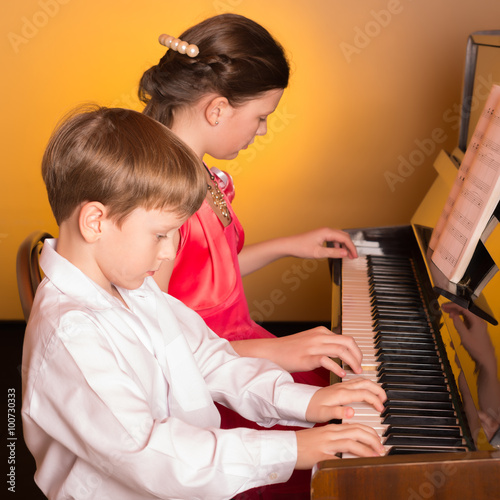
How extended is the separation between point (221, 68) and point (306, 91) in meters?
1.48

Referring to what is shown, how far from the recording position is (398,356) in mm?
1520

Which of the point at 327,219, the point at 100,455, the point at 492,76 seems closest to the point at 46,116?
the point at 327,219

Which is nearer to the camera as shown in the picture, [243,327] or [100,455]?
[100,455]

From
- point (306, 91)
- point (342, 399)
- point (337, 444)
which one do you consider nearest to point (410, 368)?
point (342, 399)

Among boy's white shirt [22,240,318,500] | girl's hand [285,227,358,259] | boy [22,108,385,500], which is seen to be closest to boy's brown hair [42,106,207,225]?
boy [22,108,385,500]

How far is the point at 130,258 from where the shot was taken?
1173 mm

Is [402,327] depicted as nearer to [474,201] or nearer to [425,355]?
[425,355]

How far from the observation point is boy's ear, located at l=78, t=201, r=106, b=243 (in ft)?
3.73

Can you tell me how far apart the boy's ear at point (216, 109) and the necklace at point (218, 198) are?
26cm

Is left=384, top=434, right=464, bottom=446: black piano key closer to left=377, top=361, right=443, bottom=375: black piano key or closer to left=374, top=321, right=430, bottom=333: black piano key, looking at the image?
left=377, top=361, right=443, bottom=375: black piano key

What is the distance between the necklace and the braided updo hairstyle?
10.5 inches

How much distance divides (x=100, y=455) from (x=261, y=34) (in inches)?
45.2

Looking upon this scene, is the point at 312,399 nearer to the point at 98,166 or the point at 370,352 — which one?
the point at 370,352

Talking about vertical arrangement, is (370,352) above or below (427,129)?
below
